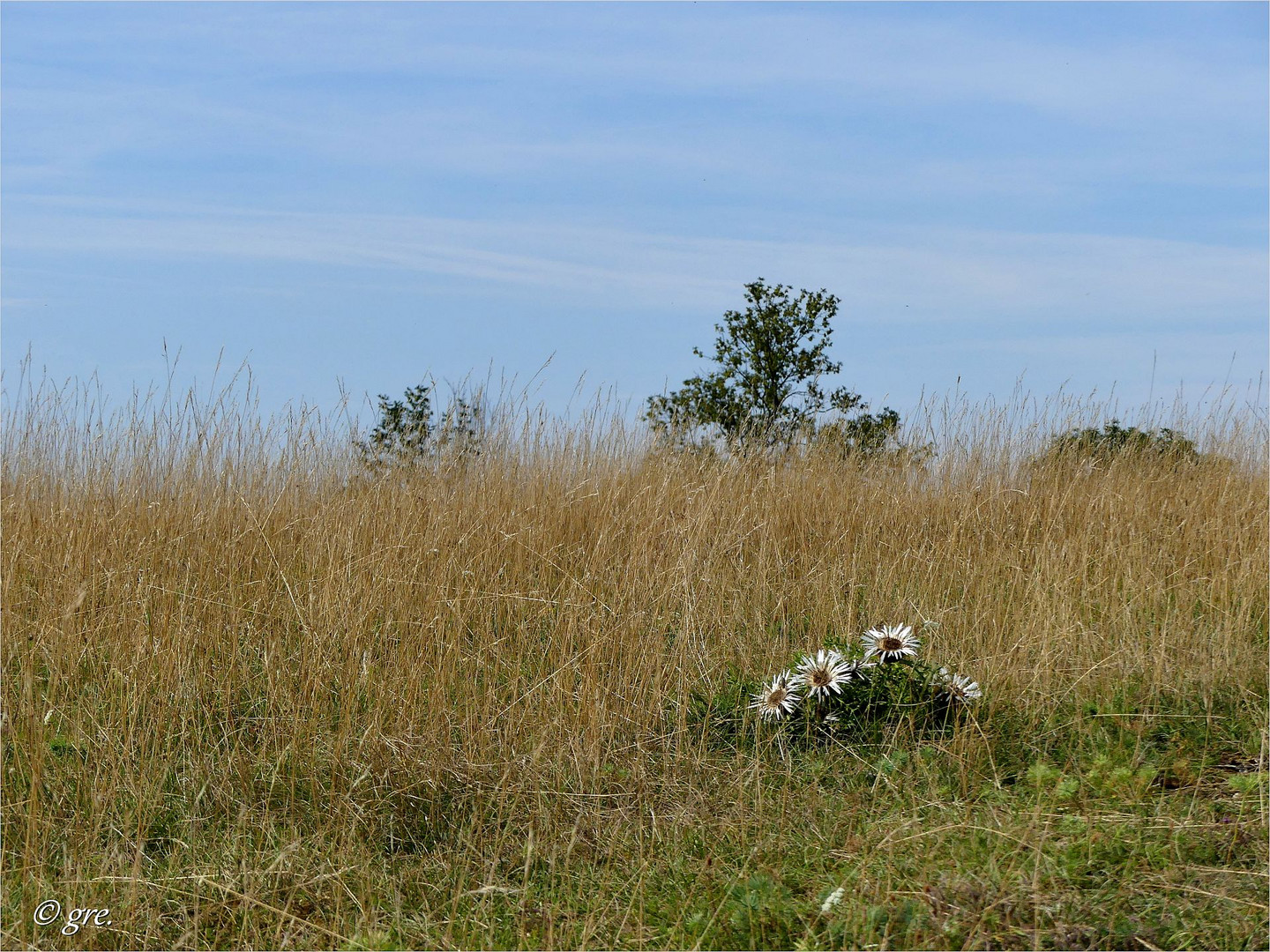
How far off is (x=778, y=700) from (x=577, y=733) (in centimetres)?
62

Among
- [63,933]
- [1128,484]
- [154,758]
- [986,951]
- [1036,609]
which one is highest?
[1128,484]

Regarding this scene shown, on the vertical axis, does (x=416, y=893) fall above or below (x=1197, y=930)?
below

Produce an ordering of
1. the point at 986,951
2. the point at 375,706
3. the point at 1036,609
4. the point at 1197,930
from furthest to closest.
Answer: the point at 1036,609
the point at 375,706
the point at 1197,930
the point at 986,951

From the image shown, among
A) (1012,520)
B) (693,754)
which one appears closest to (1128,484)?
(1012,520)

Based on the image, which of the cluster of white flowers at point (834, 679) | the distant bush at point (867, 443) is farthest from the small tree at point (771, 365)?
the cluster of white flowers at point (834, 679)

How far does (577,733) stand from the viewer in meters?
2.76

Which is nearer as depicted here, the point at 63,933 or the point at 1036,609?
the point at 63,933

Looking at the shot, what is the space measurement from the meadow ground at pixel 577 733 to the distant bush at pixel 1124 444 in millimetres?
1838

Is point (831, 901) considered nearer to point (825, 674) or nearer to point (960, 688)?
point (825, 674)

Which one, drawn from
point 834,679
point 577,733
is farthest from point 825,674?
point 577,733

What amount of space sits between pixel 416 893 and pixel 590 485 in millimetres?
3548

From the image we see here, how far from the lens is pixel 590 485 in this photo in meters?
5.68

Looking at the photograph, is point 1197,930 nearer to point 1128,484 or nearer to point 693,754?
point 693,754

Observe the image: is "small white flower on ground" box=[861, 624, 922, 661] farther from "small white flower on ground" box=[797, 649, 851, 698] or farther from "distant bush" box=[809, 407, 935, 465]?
"distant bush" box=[809, 407, 935, 465]
